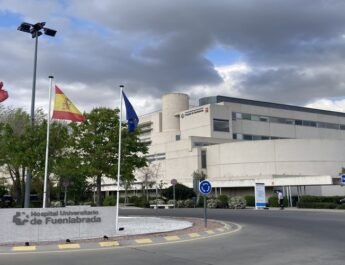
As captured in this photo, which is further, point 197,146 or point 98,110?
point 197,146

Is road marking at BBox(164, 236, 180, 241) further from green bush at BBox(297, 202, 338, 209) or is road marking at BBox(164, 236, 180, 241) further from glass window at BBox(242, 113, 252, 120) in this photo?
glass window at BBox(242, 113, 252, 120)

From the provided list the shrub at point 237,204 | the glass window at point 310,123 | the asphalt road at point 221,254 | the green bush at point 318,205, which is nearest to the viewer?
the asphalt road at point 221,254

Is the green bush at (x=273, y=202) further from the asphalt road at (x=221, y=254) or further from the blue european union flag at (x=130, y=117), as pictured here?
the asphalt road at (x=221, y=254)

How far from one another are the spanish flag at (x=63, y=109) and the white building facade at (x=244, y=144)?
1883 inches

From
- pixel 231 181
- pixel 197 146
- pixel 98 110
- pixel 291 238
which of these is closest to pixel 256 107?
pixel 197 146

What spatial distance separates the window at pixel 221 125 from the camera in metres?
95.0

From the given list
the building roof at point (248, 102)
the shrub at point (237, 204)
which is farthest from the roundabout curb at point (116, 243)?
the building roof at point (248, 102)

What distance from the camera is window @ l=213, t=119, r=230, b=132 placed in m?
95.0

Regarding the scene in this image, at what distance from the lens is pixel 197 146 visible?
89625 mm

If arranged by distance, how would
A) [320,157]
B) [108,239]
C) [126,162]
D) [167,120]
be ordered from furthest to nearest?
[167,120] < [320,157] < [126,162] < [108,239]

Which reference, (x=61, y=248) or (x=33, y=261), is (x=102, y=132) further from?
(x=33, y=261)

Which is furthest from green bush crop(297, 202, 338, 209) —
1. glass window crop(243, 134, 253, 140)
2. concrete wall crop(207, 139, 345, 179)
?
glass window crop(243, 134, 253, 140)

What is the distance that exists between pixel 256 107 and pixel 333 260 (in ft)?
297

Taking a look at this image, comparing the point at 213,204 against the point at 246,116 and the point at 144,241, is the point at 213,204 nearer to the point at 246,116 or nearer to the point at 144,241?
the point at 144,241
